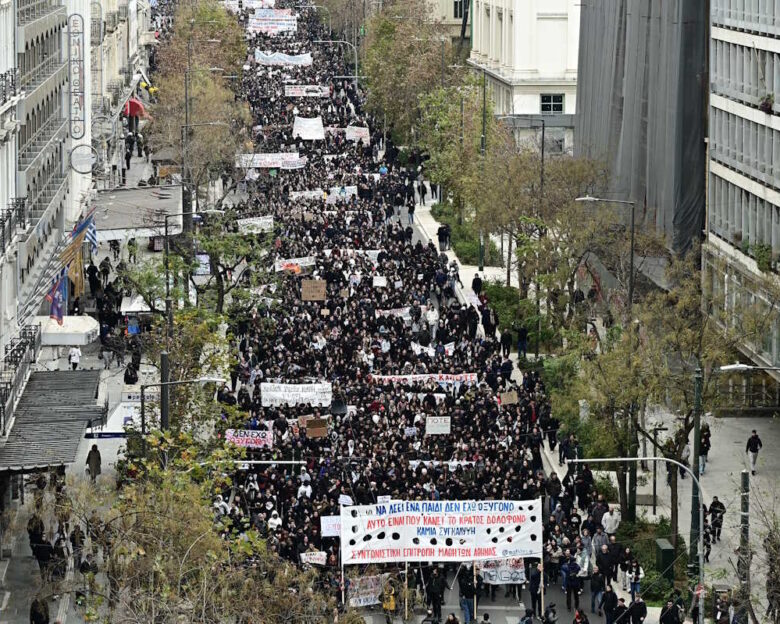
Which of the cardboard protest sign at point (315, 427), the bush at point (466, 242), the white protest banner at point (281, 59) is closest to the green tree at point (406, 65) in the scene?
the bush at point (466, 242)

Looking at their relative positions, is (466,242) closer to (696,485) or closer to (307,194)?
(307,194)

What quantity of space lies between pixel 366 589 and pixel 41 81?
1077 inches

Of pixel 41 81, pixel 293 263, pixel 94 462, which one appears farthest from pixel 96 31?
pixel 94 462

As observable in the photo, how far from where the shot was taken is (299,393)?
50938 millimetres

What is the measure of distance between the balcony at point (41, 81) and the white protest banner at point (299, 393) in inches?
426

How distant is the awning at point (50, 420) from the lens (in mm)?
40375

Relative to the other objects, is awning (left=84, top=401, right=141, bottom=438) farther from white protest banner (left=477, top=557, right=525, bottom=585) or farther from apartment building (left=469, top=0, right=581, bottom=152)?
apartment building (left=469, top=0, right=581, bottom=152)

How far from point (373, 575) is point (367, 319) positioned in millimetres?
23884

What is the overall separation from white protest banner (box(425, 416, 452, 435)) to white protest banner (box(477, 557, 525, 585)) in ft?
29.6

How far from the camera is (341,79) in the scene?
472 feet

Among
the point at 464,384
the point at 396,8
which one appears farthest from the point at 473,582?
the point at 396,8

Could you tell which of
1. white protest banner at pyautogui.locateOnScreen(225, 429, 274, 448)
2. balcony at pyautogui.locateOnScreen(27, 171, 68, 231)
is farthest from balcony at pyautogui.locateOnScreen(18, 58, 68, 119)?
white protest banner at pyautogui.locateOnScreen(225, 429, 274, 448)

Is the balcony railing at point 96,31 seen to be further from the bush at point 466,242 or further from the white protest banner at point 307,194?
the bush at point 466,242

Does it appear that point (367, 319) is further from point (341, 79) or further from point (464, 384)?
point (341, 79)
